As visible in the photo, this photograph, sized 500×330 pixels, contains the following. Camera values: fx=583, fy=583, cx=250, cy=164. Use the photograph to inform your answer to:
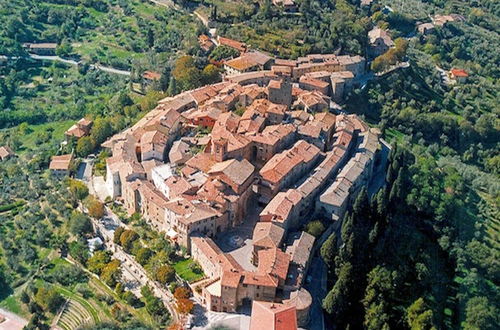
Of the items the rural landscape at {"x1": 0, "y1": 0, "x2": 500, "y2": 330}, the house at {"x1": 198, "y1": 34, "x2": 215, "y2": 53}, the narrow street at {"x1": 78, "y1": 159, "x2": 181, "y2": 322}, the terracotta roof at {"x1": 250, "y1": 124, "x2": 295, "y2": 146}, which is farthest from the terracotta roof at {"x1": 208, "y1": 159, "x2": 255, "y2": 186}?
the house at {"x1": 198, "y1": 34, "x2": 215, "y2": 53}

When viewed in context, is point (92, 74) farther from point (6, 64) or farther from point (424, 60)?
point (424, 60)

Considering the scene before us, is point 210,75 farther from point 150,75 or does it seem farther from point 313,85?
point 313,85

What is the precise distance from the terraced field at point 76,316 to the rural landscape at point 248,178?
0.21 m

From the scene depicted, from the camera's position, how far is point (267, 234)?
51250 mm

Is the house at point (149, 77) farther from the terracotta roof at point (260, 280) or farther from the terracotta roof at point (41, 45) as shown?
the terracotta roof at point (260, 280)

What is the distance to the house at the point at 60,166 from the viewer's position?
6750 cm

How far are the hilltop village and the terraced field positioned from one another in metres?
9.49

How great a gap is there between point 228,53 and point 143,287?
148 ft

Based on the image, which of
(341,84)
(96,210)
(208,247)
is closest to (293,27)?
(341,84)

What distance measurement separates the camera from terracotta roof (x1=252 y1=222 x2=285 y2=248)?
50.8 metres

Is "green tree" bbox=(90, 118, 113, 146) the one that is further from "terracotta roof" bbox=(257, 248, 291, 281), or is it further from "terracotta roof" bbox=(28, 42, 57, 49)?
"terracotta roof" bbox=(28, 42, 57, 49)

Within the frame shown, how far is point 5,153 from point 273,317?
161 ft

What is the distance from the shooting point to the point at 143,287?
50.0 meters

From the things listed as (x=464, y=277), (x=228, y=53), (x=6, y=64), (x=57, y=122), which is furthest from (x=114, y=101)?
(x=464, y=277)
